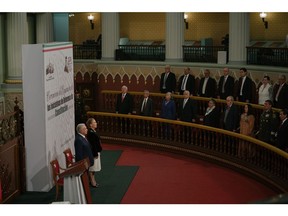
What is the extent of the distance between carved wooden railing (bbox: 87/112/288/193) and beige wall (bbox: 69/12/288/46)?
24.5ft

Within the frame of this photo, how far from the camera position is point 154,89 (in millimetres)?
17922

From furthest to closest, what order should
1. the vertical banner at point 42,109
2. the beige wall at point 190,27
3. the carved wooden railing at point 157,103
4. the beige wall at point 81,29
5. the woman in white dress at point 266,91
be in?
the beige wall at point 81,29 < the beige wall at point 190,27 < the carved wooden railing at point 157,103 < the woman in white dress at point 266,91 < the vertical banner at point 42,109

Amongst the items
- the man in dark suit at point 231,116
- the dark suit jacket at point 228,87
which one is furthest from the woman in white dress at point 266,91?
the dark suit jacket at point 228,87

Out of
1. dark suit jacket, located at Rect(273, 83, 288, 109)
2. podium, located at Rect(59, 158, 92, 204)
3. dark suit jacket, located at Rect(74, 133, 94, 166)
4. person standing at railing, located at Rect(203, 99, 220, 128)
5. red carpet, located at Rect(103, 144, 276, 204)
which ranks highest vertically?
dark suit jacket, located at Rect(273, 83, 288, 109)

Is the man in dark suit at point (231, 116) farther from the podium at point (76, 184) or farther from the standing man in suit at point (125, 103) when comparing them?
the podium at point (76, 184)

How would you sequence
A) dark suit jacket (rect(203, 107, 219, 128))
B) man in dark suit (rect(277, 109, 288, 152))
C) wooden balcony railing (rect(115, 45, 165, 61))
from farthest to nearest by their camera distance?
wooden balcony railing (rect(115, 45, 165, 61)) → dark suit jacket (rect(203, 107, 219, 128)) → man in dark suit (rect(277, 109, 288, 152))

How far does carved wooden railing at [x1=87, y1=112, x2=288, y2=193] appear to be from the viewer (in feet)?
33.6

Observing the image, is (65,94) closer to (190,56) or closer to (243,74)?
(243,74)

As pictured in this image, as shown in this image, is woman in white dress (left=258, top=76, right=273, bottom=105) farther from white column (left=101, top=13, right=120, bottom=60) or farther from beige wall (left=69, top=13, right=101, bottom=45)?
beige wall (left=69, top=13, right=101, bottom=45)

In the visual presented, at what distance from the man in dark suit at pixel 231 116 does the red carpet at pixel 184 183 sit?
98cm

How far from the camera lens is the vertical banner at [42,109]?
983 centimetres

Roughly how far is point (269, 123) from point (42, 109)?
180 inches

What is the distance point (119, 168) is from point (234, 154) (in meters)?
2.63

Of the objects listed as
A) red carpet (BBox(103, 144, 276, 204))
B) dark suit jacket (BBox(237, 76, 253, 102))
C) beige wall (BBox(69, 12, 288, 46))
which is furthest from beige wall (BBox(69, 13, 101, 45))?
red carpet (BBox(103, 144, 276, 204))
